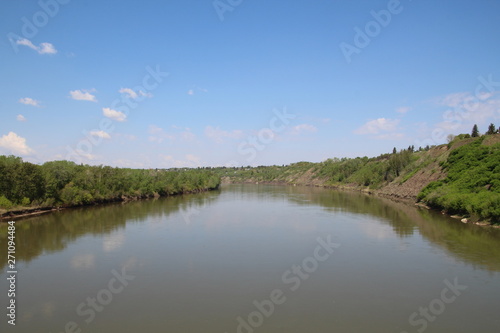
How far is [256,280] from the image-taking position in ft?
52.2

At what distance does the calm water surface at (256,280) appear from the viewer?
11789mm

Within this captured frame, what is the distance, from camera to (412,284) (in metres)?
15.4

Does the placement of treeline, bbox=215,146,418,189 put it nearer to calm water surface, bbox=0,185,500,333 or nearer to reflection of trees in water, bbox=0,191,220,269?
calm water surface, bbox=0,185,500,333

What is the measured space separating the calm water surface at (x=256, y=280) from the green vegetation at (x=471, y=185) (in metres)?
2.61

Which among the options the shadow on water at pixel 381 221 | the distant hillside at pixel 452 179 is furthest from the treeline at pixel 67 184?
the distant hillside at pixel 452 179

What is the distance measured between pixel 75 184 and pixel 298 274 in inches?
1656

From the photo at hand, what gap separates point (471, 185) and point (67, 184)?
50.6m

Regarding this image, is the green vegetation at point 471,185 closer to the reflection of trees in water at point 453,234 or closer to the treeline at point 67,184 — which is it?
the reflection of trees in water at point 453,234

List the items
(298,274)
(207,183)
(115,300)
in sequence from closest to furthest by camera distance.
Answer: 1. (115,300)
2. (298,274)
3. (207,183)

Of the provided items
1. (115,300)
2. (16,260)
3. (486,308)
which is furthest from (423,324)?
(16,260)

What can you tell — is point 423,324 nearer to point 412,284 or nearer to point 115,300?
point 412,284

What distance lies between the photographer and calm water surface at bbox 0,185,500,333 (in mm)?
11789

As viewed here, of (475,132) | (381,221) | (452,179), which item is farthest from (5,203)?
(475,132)

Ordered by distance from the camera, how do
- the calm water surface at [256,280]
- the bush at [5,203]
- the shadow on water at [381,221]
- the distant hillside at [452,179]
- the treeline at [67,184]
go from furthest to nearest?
the treeline at [67,184], the bush at [5,203], the distant hillside at [452,179], the shadow on water at [381,221], the calm water surface at [256,280]
